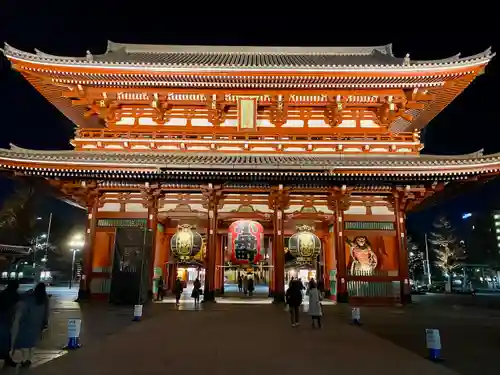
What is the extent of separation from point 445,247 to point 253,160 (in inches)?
1907

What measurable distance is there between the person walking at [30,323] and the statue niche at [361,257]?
1572cm

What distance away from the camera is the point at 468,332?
1152 centimetres

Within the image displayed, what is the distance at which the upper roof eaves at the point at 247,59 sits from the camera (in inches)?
746

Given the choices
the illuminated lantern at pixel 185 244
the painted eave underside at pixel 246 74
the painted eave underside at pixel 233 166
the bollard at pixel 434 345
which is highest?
the painted eave underside at pixel 246 74

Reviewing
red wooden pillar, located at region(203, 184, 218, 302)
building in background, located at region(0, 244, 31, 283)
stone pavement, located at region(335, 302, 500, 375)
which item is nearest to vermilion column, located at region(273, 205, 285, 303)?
red wooden pillar, located at region(203, 184, 218, 302)

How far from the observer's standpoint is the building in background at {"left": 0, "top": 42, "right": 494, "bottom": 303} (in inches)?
713

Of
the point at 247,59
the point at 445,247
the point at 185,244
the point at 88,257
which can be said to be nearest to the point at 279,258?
the point at 185,244

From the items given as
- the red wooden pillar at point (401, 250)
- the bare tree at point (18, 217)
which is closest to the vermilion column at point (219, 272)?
the red wooden pillar at point (401, 250)

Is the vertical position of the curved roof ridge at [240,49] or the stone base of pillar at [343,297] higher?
the curved roof ridge at [240,49]

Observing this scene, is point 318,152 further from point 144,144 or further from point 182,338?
point 182,338

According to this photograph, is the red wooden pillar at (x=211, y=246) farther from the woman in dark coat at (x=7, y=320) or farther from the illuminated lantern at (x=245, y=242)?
the woman in dark coat at (x=7, y=320)

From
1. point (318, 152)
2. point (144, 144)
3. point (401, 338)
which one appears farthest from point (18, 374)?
point (318, 152)

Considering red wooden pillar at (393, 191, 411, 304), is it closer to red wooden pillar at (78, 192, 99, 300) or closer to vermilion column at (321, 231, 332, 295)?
vermilion column at (321, 231, 332, 295)

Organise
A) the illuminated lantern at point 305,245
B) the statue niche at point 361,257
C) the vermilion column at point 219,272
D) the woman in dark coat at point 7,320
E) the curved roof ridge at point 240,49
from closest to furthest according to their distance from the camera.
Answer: the woman in dark coat at point 7,320 < the illuminated lantern at point 305,245 < the statue niche at point 361,257 < the vermilion column at point 219,272 < the curved roof ridge at point 240,49
